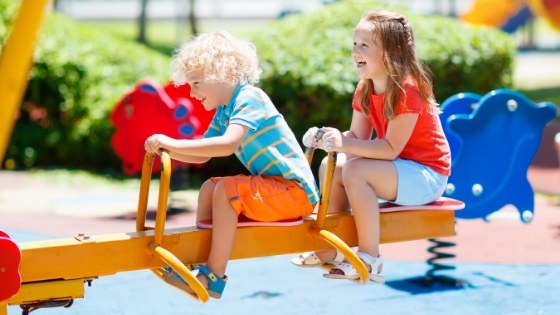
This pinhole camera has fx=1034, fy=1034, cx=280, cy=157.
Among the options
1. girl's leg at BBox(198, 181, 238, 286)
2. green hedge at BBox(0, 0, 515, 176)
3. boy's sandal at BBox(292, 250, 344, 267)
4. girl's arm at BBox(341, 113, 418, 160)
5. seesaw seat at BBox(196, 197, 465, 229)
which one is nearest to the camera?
girl's leg at BBox(198, 181, 238, 286)

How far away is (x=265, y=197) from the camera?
14.0ft

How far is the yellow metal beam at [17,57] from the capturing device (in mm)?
2580

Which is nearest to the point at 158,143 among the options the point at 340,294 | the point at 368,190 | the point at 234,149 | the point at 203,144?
the point at 203,144

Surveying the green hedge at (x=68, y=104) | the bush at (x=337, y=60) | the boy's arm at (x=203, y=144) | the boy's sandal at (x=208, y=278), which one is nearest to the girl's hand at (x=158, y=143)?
the boy's arm at (x=203, y=144)

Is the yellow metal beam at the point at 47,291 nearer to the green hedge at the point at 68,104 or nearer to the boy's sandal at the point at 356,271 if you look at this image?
the boy's sandal at the point at 356,271

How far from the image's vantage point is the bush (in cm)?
977

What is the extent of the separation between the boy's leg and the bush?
5468 mm

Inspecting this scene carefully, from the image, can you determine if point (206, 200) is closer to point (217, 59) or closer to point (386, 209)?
point (217, 59)

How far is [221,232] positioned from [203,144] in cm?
36

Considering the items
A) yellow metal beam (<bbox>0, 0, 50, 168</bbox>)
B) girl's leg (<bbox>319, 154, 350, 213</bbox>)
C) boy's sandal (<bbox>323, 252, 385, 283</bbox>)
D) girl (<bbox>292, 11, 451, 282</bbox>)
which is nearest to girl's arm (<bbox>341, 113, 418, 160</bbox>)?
girl (<bbox>292, 11, 451, 282</bbox>)

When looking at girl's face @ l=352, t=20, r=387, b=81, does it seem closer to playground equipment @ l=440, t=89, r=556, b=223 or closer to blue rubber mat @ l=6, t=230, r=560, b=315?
playground equipment @ l=440, t=89, r=556, b=223

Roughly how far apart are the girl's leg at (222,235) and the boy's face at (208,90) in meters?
0.41

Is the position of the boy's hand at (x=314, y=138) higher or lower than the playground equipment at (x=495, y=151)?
higher

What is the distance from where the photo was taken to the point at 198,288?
13.1 feet
